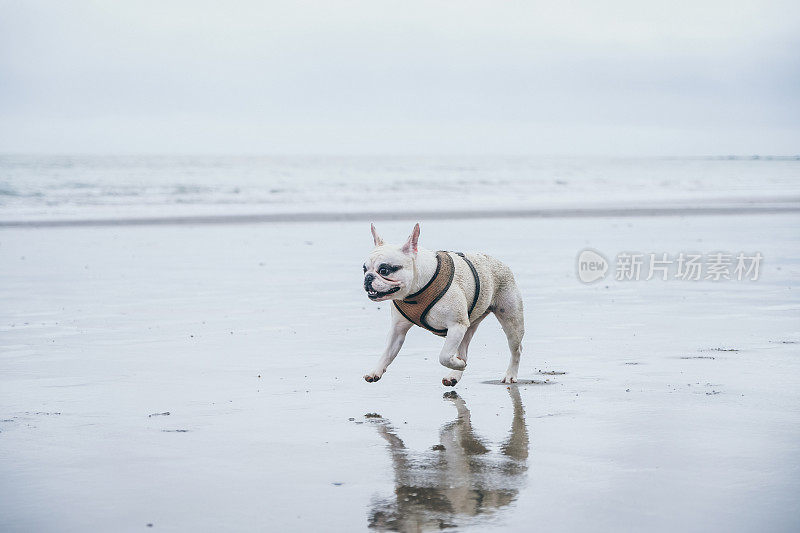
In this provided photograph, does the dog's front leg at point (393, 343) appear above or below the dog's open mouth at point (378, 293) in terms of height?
below

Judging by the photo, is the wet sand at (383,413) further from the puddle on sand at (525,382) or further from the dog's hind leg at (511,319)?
the dog's hind leg at (511,319)

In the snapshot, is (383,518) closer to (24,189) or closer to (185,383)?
(185,383)

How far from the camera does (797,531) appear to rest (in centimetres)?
537

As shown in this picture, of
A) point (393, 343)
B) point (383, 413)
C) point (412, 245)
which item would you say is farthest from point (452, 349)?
point (412, 245)

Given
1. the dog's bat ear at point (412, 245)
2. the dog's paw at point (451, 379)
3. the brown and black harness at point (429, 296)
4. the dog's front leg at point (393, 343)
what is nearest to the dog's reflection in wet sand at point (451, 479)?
the dog's paw at point (451, 379)

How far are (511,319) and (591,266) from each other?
33.1 feet

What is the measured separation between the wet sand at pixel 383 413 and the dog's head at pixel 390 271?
0.93m

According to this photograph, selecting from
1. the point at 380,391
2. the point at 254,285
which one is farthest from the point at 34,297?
the point at 380,391

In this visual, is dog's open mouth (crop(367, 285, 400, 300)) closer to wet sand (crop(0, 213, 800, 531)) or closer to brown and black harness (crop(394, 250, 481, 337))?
brown and black harness (crop(394, 250, 481, 337))

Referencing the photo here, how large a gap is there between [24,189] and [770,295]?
1772 inches

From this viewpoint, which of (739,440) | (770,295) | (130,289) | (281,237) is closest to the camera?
(739,440)

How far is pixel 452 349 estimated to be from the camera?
27.8 feet

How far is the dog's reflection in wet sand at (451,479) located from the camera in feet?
18.4

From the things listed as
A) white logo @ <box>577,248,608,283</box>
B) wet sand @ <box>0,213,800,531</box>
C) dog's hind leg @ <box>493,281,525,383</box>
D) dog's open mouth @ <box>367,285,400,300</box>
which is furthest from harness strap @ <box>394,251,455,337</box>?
white logo @ <box>577,248,608,283</box>
